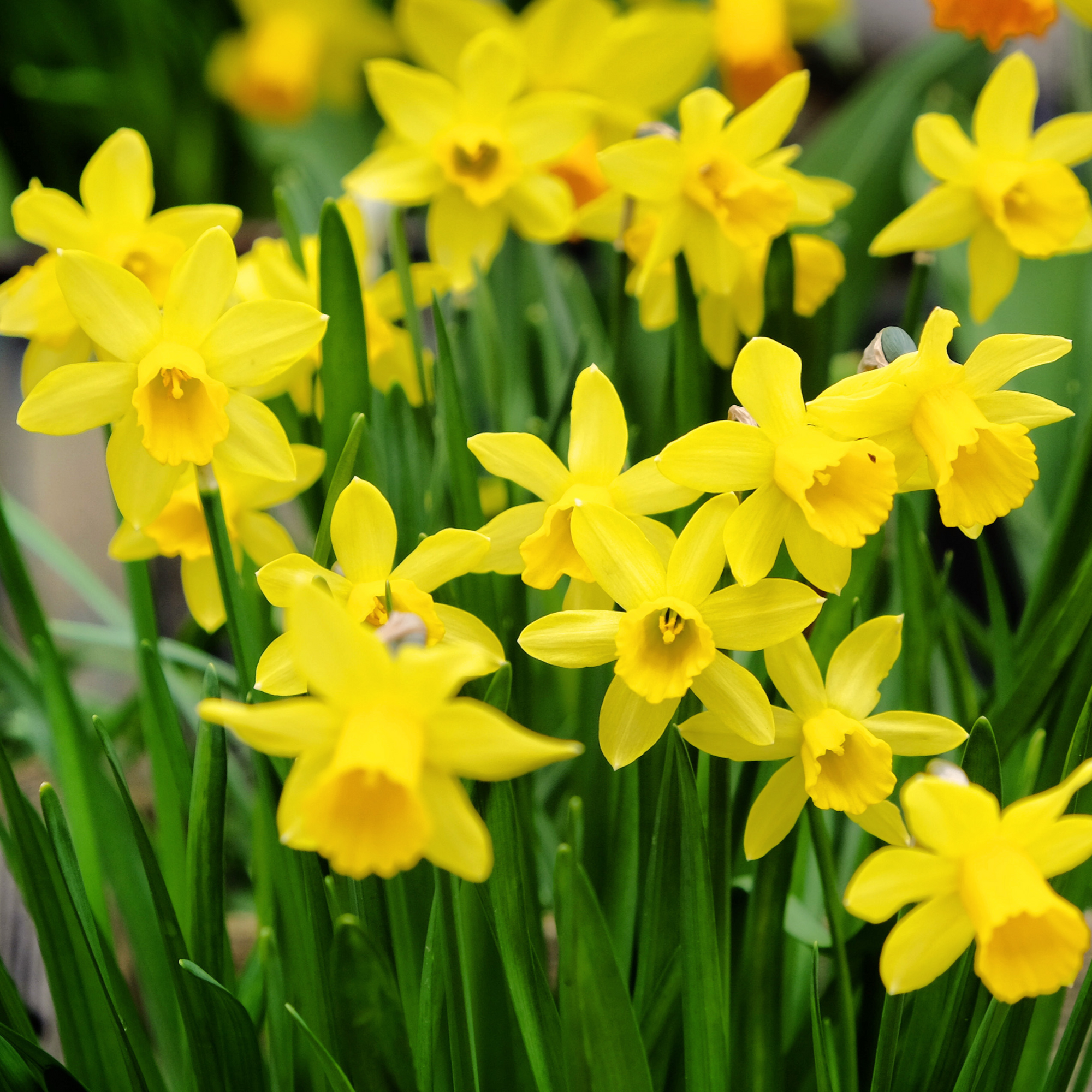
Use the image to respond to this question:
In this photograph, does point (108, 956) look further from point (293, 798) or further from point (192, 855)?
point (293, 798)

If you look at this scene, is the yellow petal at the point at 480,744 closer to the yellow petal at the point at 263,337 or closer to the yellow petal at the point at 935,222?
the yellow petal at the point at 263,337

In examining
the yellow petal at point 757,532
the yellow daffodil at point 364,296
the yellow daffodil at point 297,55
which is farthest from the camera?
the yellow daffodil at point 297,55

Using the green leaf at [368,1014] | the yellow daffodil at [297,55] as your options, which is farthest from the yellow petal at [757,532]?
the yellow daffodil at [297,55]

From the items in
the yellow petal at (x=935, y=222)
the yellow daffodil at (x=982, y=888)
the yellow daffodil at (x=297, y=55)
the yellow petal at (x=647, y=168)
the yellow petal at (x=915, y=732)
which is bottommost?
the yellow daffodil at (x=982, y=888)

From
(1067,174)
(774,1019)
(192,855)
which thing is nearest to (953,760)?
(774,1019)

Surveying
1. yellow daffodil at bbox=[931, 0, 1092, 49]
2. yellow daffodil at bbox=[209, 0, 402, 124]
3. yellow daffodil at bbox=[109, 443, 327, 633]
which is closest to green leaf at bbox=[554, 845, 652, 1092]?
yellow daffodil at bbox=[109, 443, 327, 633]

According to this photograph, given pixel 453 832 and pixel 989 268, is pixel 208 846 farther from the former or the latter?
pixel 989 268
